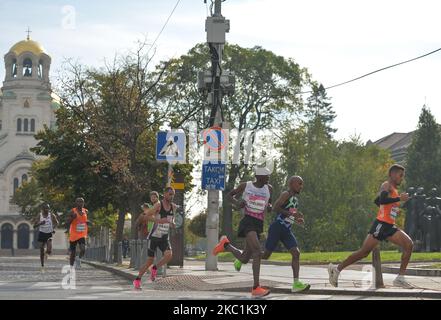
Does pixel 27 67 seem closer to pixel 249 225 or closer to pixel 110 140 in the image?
pixel 110 140

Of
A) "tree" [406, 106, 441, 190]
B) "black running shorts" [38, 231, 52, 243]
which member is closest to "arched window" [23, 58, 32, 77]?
"tree" [406, 106, 441, 190]

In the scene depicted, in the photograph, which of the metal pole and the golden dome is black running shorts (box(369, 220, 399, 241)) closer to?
the metal pole

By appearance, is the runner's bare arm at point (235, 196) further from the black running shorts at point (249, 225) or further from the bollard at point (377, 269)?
the bollard at point (377, 269)

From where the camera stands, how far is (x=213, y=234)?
2456 cm

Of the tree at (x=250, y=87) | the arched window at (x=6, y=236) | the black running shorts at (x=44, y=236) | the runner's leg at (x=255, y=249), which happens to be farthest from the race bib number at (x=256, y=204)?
the arched window at (x=6, y=236)

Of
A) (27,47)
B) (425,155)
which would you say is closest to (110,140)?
(425,155)

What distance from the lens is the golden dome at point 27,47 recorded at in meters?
123

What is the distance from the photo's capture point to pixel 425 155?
98.6 metres

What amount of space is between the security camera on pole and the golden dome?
102m

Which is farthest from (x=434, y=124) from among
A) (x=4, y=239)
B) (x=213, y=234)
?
(x=213, y=234)

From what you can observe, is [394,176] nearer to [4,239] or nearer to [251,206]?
[251,206]

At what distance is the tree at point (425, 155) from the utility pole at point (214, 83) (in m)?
71.2

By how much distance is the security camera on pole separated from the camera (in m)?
24.1

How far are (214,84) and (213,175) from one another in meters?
2.30
